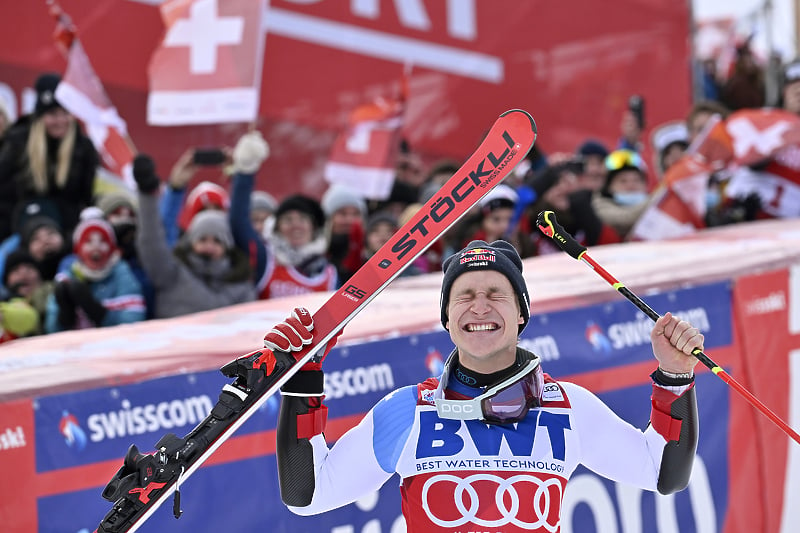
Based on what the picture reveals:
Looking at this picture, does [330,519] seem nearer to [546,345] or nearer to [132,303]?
[546,345]

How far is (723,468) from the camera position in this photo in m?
5.27

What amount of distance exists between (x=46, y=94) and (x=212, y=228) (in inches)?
61.8

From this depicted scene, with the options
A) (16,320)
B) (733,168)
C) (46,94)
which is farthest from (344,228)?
(733,168)

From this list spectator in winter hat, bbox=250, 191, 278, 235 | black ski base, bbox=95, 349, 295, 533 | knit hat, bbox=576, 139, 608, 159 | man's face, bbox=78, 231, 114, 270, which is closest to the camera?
black ski base, bbox=95, 349, 295, 533

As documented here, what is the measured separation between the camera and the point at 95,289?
5590mm

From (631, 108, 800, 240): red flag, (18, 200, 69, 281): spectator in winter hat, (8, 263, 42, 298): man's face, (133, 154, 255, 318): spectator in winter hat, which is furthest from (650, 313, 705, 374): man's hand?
(631, 108, 800, 240): red flag

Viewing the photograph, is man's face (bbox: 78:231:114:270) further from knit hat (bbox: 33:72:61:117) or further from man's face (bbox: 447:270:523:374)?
man's face (bbox: 447:270:523:374)

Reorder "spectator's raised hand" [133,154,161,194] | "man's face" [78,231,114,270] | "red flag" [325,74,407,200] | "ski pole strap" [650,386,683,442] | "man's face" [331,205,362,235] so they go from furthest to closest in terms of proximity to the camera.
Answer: "red flag" [325,74,407,200] < "man's face" [331,205,362,235] < "spectator's raised hand" [133,154,161,194] < "man's face" [78,231,114,270] < "ski pole strap" [650,386,683,442]

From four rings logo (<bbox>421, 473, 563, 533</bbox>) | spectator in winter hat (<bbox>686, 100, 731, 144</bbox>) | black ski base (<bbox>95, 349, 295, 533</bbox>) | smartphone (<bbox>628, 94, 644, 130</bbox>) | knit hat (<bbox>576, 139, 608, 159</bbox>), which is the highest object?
smartphone (<bbox>628, 94, 644, 130</bbox>)

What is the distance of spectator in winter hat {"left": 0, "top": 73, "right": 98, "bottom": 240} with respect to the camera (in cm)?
657

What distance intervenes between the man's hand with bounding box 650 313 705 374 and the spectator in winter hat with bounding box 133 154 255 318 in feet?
10.2

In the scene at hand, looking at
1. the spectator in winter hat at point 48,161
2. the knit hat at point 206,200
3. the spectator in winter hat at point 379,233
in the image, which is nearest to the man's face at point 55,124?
the spectator in winter hat at point 48,161

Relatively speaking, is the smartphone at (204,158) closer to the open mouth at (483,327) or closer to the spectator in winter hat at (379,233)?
the spectator in winter hat at (379,233)

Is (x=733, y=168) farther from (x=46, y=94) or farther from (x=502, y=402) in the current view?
(x=502, y=402)
